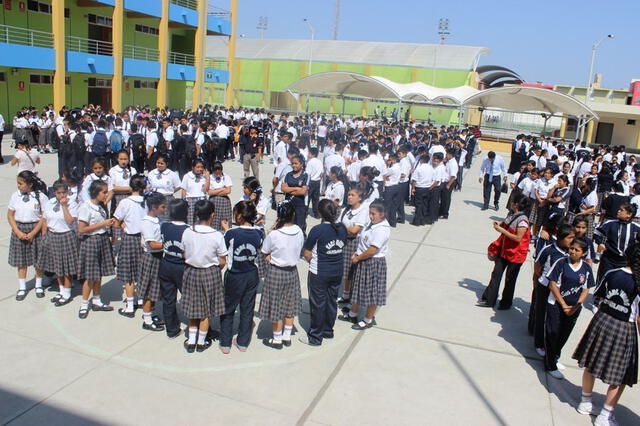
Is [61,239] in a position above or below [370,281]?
above

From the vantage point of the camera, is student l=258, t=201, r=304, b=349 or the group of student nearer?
the group of student

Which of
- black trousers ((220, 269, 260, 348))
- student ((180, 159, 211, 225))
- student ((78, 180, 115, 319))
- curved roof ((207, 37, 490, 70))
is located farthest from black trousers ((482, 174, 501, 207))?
curved roof ((207, 37, 490, 70))

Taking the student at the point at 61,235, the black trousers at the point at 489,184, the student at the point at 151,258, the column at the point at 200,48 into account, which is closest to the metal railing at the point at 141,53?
the column at the point at 200,48

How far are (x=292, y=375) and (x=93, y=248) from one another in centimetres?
255

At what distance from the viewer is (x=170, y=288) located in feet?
17.1

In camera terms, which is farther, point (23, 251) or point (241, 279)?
point (23, 251)

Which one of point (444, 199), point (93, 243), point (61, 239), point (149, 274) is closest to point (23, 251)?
point (61, 239)

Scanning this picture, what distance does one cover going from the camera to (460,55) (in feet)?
166

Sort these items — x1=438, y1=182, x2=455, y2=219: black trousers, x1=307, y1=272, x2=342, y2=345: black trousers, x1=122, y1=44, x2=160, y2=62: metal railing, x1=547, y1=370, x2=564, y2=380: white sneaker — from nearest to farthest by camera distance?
x1=547, y1=370, x2=564, y2=380: white sneaker
x1=307, y1=272, x2=342, y2=345: black trousers
x1=438, y1=182, x2=455, y2=219: black trousers
x1=122, y1=44, x2=160, y2=62: metal railing

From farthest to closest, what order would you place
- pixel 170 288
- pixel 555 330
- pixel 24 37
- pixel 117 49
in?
pixel 117 49
pixel 24 37
pixel 170 288
pixel 555 330

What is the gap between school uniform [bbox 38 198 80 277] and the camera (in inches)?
226

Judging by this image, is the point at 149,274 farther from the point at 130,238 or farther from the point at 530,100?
the point at 530,100

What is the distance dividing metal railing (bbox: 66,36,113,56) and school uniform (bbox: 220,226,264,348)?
74.7ft

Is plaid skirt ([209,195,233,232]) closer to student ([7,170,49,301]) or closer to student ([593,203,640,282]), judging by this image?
student ([7,170,49,301])
